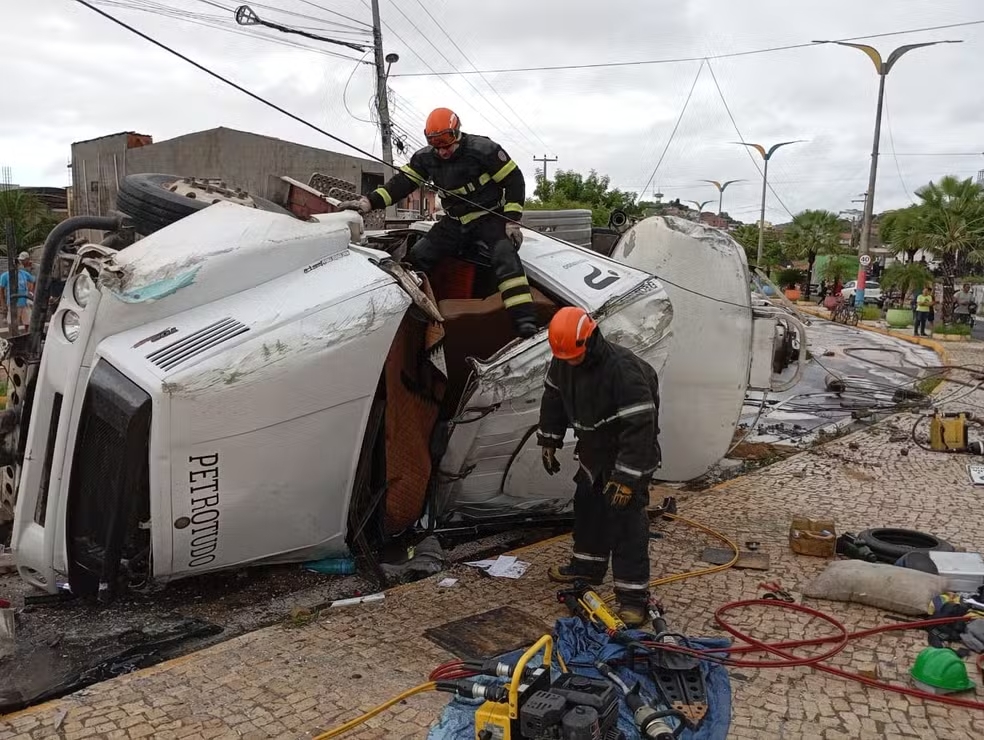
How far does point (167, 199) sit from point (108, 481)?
153 cm

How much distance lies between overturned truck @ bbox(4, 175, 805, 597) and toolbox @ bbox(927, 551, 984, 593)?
5.85 feet

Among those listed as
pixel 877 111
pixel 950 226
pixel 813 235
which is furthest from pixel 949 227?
pixel 813 235

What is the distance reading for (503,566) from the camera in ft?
14.6

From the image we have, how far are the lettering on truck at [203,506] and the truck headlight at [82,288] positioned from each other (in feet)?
2.83

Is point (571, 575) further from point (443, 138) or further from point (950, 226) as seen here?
point (950, 226)

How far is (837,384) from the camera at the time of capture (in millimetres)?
10859

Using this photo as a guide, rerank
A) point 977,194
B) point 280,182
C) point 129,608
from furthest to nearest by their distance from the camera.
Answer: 1. point 977,194
2. point 280,182
3. point 129,608

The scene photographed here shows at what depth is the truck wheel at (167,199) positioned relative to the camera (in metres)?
4.16

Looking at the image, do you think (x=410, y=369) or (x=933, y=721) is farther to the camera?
(x=410, y=369)

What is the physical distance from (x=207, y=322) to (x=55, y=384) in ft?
2.33

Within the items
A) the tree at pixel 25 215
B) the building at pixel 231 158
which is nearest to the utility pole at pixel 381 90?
the building at pixel 231 158

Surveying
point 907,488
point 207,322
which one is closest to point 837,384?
point 907,488

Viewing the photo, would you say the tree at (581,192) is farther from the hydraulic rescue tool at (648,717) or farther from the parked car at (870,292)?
the hydraulic rescue tool at (648,717)

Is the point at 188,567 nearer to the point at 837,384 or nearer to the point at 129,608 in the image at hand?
the point at 129,608
